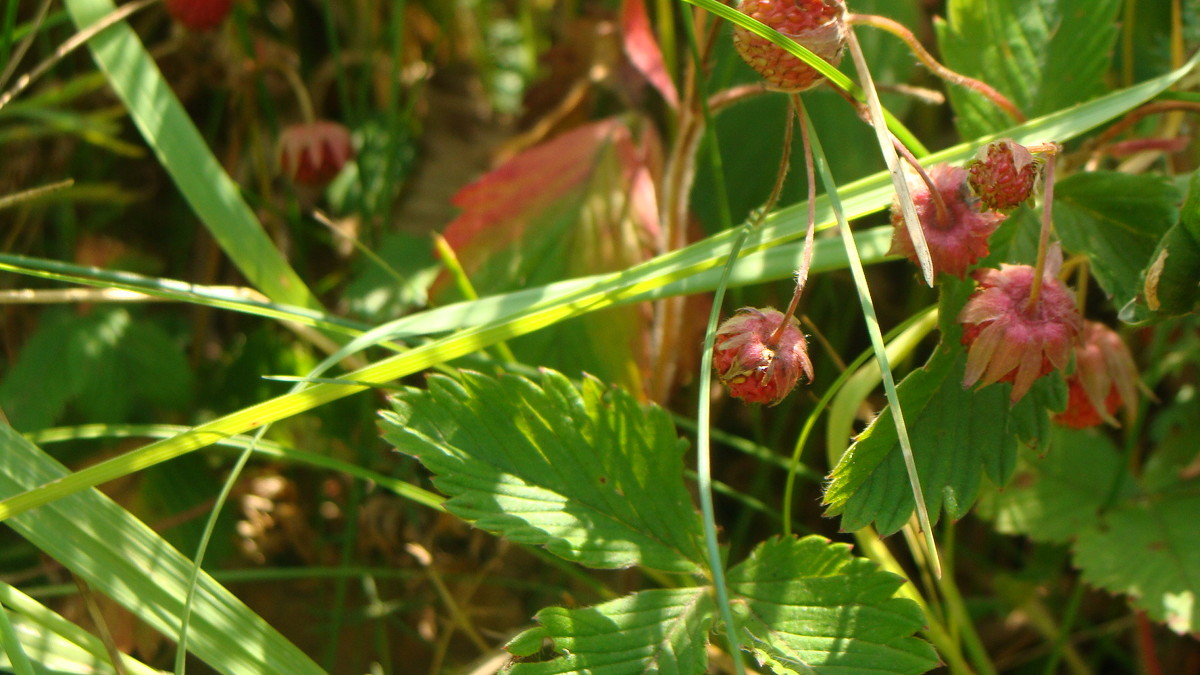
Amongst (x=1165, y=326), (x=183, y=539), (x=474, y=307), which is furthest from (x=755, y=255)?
(x=183, y=539)

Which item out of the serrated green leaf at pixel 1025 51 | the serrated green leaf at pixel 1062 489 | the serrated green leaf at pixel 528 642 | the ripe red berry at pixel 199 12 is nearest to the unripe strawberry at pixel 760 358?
the serrated green leaf at pixel 528 642

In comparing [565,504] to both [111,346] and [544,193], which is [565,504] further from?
[111,346]

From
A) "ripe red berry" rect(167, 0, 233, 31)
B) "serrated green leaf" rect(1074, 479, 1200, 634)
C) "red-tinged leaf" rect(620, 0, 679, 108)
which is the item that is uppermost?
"ripe red berry" rect(167, 0, 233, 31)

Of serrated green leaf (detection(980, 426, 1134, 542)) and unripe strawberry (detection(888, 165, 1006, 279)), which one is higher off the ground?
unripe strawberry (detection(888, 165, 1006, 279))

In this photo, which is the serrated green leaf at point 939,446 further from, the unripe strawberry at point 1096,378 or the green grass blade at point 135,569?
the green grass blade at point 135,569

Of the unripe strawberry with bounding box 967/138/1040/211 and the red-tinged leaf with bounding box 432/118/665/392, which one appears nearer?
the unripe strawberry with bounding box 967/138/1040/211

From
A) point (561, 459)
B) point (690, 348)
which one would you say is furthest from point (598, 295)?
point (690, 348)

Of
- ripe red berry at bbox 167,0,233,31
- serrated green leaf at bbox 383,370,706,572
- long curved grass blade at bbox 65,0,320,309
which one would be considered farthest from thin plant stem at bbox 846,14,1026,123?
ripe red berry at bbox 167,0,233,31

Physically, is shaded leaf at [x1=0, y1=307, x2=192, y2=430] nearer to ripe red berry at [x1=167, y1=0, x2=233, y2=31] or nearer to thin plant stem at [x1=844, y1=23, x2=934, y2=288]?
ripe red berry at [x1=167, y1=0, x2=233, y2=31]
